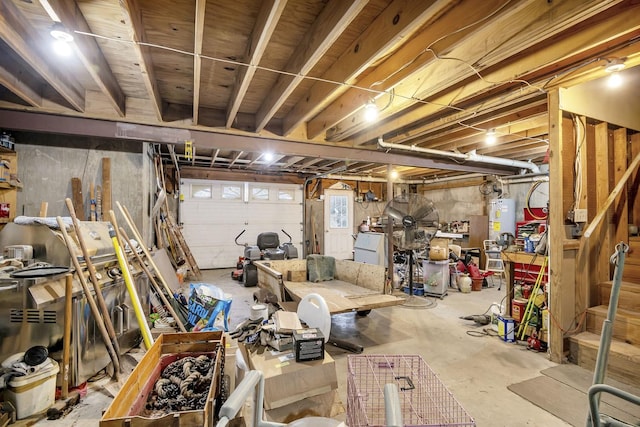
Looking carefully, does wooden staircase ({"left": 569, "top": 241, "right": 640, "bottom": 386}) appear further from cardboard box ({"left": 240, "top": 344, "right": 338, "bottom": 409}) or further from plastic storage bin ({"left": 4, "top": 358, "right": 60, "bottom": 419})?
plastic storage bin ({"left": 4, "top": 358, "right": 60, "bottom": 419})

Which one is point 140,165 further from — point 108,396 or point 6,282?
point 108,396

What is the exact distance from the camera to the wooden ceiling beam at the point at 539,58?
187 centimetres

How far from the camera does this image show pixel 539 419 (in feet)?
6.01

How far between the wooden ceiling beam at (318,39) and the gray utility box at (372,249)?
275 cm

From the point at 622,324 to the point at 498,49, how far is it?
261cm

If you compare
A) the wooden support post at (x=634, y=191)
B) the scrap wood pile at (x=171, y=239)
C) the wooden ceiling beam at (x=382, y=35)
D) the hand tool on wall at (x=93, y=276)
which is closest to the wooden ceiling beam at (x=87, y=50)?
the hand tool on wall at (x=93, y=276)

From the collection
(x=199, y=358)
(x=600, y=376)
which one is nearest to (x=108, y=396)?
(x=199, y=358)

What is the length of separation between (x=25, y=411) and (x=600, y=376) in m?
3.07

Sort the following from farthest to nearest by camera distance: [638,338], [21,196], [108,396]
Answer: [21,196]
[638,338]
[108,396]

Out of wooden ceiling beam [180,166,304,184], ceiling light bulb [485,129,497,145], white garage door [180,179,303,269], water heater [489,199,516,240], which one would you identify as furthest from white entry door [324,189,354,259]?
ceiling light bulb [485,129,497,145]

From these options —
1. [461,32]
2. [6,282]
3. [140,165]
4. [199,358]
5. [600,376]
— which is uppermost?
[461,32]

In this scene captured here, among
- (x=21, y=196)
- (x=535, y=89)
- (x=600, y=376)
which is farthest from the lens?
(x=21, y=196)

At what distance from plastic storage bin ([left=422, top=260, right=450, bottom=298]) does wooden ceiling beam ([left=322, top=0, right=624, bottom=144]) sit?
8.79ft

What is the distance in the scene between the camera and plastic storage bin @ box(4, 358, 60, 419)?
5.63 ft
